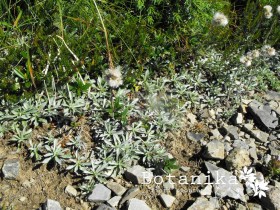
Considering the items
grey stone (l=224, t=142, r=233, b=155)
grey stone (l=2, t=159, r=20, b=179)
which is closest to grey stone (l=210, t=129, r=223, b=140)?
grey stone (l=224, t=142, r=233, b=155)

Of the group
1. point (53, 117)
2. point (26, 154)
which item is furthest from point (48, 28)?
point (26, 154)

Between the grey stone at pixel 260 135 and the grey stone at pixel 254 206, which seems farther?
the grey stone at pixel 260 135

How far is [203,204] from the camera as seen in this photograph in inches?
115

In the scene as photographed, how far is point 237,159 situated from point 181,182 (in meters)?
0.49

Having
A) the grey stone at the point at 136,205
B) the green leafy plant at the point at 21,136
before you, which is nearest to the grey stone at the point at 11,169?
the green leafy plant at the point at 21,136

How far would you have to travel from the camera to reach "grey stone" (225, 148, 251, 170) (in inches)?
127

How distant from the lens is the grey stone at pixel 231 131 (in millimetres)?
3548

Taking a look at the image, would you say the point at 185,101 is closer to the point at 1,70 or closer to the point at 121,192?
the point at 121,192

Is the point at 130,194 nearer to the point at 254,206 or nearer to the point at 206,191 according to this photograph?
the point at 206,191

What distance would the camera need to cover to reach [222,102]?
3910 mm

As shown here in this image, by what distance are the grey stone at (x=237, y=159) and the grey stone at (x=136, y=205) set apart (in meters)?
0.78

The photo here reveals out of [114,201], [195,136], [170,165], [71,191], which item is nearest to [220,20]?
[195,136]

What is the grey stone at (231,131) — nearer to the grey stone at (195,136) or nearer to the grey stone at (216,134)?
the grey stone at (216,134)

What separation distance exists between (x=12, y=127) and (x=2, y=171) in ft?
1.24
